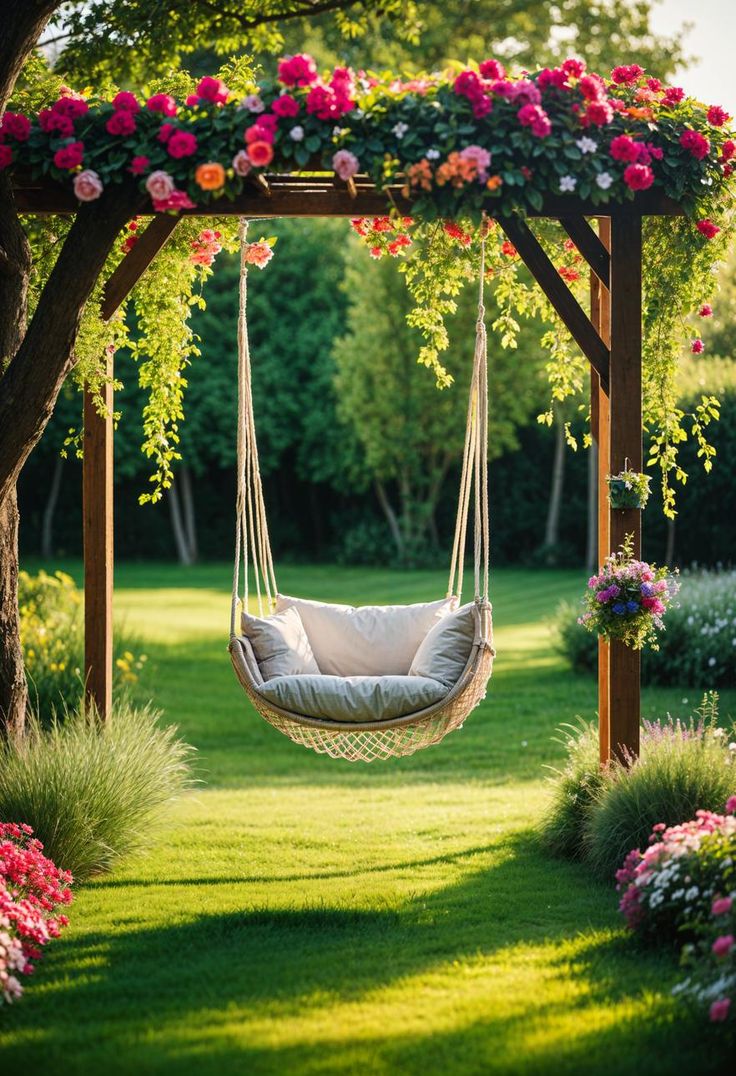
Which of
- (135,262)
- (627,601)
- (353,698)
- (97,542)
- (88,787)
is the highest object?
(135,262)

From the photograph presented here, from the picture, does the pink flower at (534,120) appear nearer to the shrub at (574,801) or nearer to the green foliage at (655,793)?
the green foliage at (655,793)

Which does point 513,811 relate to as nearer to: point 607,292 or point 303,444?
point 607,292

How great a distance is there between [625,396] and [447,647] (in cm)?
95

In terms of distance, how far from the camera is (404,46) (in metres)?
14.5

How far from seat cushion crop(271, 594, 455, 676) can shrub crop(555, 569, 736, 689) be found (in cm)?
305

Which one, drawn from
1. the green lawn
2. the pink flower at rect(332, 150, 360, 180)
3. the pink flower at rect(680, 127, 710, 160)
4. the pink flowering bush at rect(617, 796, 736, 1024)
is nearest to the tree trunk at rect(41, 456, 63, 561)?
the green lawn

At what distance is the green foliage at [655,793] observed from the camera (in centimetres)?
344

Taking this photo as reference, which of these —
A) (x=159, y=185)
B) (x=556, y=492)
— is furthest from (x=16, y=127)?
(x=556, y=492)

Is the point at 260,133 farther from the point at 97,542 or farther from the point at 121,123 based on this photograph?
the point at 97,542

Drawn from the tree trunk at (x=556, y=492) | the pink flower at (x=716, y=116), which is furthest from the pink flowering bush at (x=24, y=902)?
the tree trunk at (x=556, y=492)

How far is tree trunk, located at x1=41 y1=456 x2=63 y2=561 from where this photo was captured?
15.0 meters

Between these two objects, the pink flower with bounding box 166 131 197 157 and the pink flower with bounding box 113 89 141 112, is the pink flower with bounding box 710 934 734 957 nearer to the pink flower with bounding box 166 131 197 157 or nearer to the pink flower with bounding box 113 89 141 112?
the pink flower with bounding box 166 131 197 157

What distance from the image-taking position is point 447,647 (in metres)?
3.89

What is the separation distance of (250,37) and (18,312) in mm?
1291
